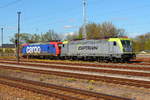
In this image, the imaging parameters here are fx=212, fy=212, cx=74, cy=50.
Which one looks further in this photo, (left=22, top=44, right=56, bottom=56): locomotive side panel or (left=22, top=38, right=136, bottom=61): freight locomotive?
(left=22, top=44, right=56, bottom=56): locomotive side panel

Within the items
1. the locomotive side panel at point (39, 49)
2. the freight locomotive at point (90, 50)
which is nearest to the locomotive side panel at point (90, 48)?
the freight locomotive at point (90, 50)

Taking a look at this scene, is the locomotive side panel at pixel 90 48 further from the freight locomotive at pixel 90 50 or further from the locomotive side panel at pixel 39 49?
the locomotive side panel at pixel 39 49

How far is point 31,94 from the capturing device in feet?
31.2

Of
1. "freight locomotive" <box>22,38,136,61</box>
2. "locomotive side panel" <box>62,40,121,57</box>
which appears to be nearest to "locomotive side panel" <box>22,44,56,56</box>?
"freight locomotive" <box>22,38,136,61</box>

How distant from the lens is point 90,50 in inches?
1240

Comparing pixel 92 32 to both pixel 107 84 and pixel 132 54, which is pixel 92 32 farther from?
pixel 107 84

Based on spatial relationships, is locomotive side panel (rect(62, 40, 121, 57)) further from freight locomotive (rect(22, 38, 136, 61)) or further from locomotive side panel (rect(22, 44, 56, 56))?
locomotive side panel (rect(22, 44, 56, 56))

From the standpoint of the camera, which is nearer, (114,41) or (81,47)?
(114,41)

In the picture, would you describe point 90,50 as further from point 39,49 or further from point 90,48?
point 39,49

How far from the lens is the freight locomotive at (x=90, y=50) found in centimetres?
2755

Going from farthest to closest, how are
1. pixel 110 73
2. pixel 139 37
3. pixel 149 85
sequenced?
pixel 139 37
pixel 110 73
pixel 149 85

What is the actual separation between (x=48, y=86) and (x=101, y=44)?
20233 millimetres

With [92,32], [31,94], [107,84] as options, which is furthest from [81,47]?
[92,32]

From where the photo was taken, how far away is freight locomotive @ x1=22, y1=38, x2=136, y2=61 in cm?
2755
